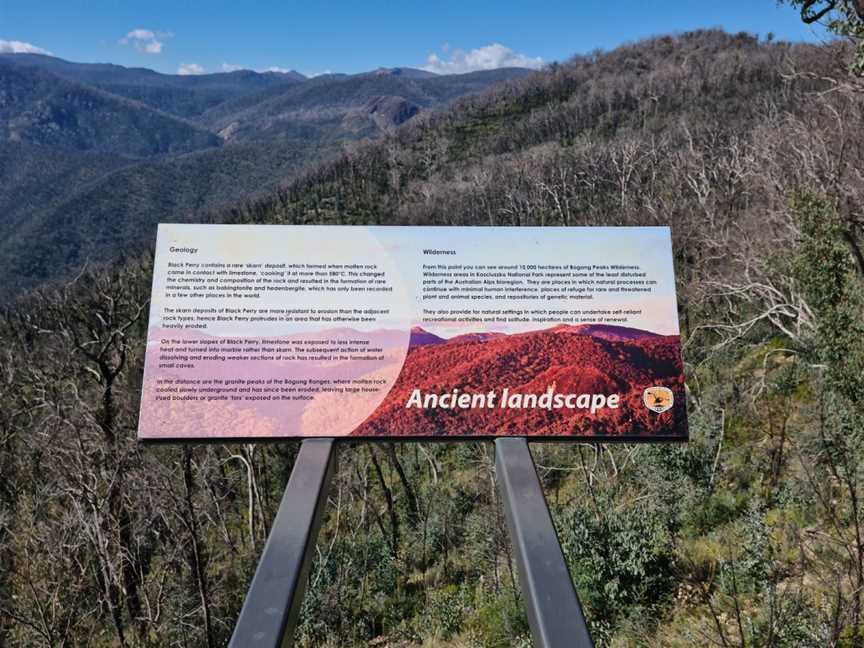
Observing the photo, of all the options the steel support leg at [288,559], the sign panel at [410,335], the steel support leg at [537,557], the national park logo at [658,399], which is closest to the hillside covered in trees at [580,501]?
the national park logo at [658,399]

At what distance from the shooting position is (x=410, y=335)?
2783 mm

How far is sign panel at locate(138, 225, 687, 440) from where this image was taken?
2670 mm

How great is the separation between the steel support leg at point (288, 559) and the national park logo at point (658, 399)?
1.55 metres

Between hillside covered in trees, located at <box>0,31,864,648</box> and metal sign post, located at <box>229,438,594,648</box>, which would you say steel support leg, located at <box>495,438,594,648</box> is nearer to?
metal sign post, located at <box>229,438,594,648</box>

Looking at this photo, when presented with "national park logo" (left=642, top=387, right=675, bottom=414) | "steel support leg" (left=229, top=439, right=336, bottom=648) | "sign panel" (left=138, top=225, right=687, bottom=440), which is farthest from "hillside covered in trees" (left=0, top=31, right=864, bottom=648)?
"steel support leg" (left=229, top=439, right=336, bottom=648)

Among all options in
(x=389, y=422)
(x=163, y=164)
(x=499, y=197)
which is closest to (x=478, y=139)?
(x=499, y=197)

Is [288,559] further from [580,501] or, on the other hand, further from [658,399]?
[580,501]

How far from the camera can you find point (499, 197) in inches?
2324

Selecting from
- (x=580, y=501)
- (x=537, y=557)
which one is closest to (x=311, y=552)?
(x=537, y=557)

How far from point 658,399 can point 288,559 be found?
1.85 m

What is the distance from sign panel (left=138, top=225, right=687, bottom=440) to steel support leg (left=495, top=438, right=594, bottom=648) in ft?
0.61

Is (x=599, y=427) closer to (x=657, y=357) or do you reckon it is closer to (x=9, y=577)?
(x=657, y=357)

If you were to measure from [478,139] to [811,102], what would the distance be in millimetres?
65451

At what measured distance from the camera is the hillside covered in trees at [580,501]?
6.18 m
